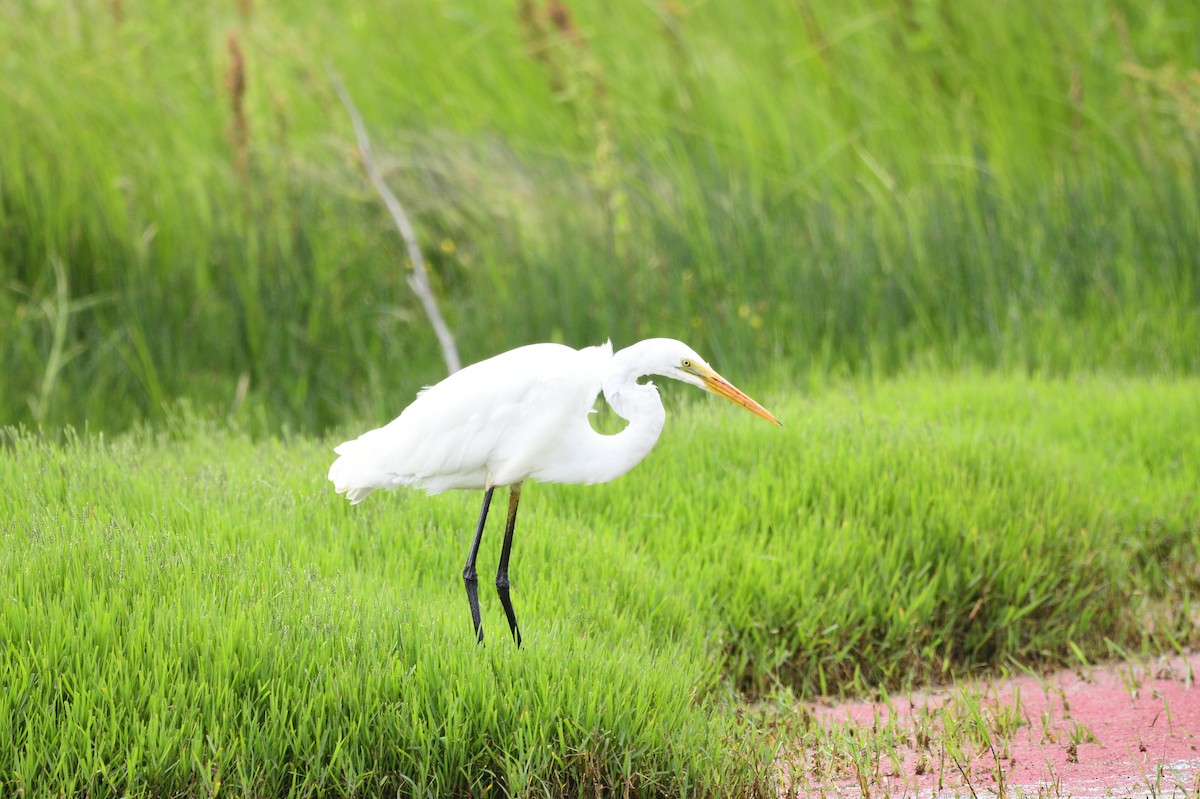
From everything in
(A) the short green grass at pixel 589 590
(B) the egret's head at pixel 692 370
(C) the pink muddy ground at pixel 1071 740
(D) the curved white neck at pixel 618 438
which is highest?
(B) the egret's head at pixel 692 370

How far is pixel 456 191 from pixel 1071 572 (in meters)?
4.26

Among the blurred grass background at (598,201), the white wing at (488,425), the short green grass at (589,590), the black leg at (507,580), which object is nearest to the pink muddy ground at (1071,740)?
the short green grass at (589,590)

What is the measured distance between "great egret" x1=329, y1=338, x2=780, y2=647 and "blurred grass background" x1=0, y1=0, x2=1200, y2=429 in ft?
8.59

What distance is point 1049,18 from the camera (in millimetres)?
8320

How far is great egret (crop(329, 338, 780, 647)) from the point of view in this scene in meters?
3.19

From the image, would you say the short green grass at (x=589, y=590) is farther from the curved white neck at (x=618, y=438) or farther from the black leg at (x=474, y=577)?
the curved white neck at (x=618, y=438)

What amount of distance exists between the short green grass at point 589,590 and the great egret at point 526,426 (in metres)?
0.32

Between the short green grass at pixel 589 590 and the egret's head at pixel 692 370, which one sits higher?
the egret's head at pixel 692 370

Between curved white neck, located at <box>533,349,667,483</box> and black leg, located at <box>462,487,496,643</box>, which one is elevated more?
curved white neck, located at <box>533,349,667,483</box>

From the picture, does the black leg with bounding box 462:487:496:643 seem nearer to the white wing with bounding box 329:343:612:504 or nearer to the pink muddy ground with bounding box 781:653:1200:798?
the white wing with bounding box 329:343:612:504

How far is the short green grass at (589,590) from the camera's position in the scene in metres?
2.79

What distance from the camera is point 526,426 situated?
3209mm

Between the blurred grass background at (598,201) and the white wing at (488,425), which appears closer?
the white wing at (488,425)

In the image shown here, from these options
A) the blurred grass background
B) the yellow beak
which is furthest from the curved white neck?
the blurred grass background
